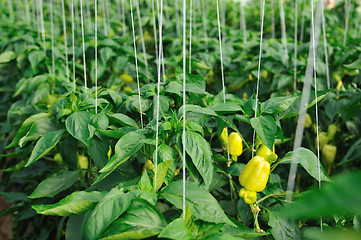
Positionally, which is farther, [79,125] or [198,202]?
[79,125]

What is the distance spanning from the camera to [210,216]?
0.76 metres

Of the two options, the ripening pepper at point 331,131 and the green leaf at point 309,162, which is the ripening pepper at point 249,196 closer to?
the green leaf at point 309,162

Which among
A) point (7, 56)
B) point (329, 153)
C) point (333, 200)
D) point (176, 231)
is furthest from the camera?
point (7, 56)

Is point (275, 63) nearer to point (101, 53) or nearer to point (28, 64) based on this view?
point (101, 53)

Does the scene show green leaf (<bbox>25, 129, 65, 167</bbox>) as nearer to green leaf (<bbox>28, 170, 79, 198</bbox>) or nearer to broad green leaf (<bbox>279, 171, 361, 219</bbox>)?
green leaf (<bbox>28, 170, 79, 198</bbox>)

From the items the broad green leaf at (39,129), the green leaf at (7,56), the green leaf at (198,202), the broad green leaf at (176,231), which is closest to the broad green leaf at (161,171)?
the green leaf at (198,202)

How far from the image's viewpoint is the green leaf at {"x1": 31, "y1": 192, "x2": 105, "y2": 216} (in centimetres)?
75

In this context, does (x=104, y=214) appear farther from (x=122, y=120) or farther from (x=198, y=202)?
(x=122, y=120)

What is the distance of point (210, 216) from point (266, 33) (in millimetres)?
2673

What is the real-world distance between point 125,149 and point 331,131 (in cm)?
115

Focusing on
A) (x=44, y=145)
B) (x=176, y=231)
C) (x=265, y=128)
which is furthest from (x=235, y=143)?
(x=44, y=145)

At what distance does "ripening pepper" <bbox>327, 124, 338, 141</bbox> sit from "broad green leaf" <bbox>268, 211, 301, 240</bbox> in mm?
850

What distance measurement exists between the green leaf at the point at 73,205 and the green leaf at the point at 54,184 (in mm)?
264

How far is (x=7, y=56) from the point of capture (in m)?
2.06
